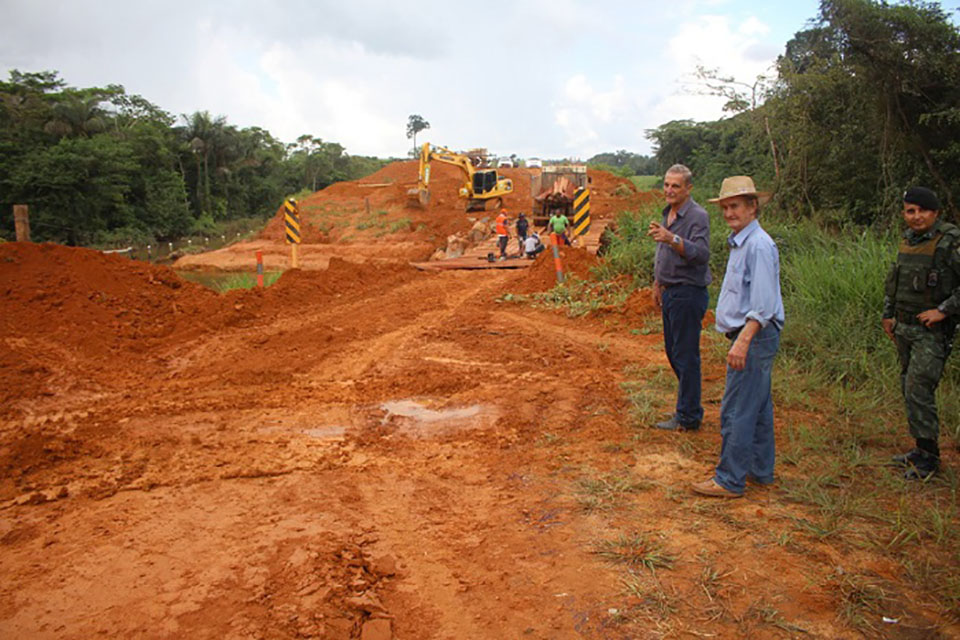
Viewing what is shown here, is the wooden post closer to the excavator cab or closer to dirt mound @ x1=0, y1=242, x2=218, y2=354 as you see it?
dirt mound @ x1=0, y1=242, x2=218, y2=354

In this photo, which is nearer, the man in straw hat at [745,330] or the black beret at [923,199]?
the man in straw hat at [745,330]

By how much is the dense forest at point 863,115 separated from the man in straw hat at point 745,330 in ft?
23.3

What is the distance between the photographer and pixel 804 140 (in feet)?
40.7

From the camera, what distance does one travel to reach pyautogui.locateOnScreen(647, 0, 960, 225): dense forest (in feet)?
30.1

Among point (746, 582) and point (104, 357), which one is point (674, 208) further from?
Answer: point (104, 357)

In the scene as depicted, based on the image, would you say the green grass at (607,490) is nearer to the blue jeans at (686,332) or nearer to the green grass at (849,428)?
the green grass at (849,428)

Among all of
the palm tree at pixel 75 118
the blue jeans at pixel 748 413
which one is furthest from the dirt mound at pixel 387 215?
the blue jeans at pixel 748 413

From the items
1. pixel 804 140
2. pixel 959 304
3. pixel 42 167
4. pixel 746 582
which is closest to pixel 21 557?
pixel 746 582

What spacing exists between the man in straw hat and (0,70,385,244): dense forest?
111 feet

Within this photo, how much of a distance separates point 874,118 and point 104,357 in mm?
11284

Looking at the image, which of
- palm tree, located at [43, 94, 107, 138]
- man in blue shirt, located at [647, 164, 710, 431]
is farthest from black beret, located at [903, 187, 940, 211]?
palm tree, located at [43, 94, 107, 138]

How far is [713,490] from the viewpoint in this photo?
3.78m

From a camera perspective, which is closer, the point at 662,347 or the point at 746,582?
the point at 746,582

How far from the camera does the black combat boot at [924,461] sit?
397cm
